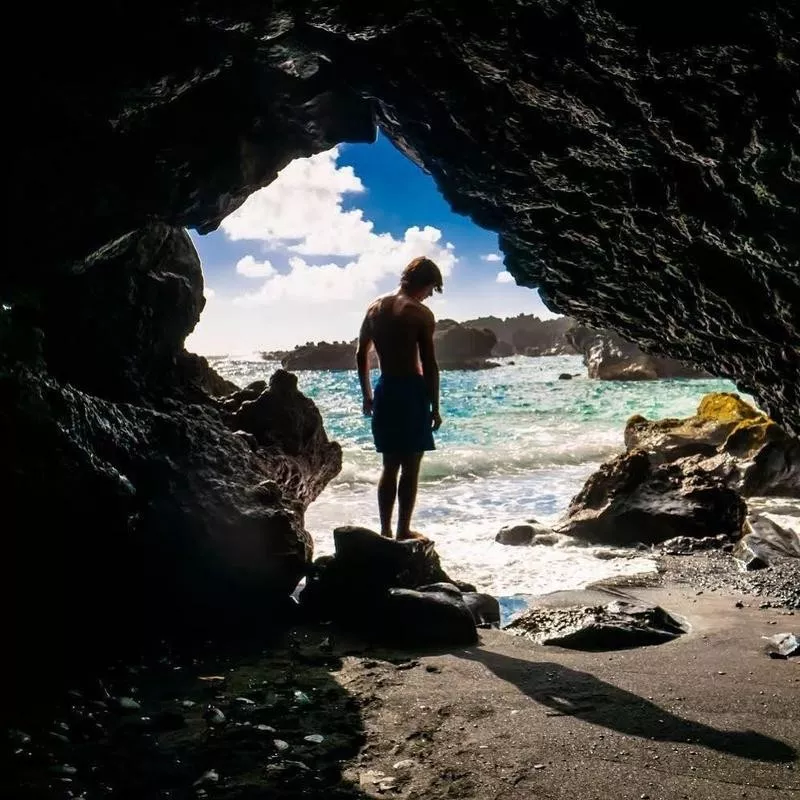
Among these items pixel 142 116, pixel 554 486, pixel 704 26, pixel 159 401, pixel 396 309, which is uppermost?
pixel 142 116

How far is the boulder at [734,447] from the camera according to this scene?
8.72 m

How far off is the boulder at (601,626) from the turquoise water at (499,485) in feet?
3.84

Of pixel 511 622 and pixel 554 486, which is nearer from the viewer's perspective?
pixel 511 622

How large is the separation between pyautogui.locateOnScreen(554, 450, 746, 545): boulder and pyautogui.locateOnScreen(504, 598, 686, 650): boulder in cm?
293

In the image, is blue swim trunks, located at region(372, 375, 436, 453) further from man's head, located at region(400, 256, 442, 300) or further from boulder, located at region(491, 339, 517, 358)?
Result: boulder, located at region(491, 339, 517, 358)

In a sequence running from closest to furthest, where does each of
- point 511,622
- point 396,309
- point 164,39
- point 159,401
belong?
point 164,39
point 511,622
point 159,401
point 396,309

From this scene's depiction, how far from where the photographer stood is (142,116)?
3.31m

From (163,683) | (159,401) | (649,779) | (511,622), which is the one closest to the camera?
(649,779)

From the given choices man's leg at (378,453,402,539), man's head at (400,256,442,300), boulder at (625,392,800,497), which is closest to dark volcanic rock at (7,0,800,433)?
man's head at (400,256,442,300)

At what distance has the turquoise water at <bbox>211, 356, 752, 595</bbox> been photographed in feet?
19.3

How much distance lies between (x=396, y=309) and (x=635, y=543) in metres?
3.81

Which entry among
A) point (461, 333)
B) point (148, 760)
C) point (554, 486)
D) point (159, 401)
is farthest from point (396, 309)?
point (461, 333)

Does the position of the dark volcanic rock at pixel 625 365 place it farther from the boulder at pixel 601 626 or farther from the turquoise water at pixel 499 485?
the boulder at pixel 601 626

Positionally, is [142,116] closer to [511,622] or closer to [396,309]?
[396,309]
